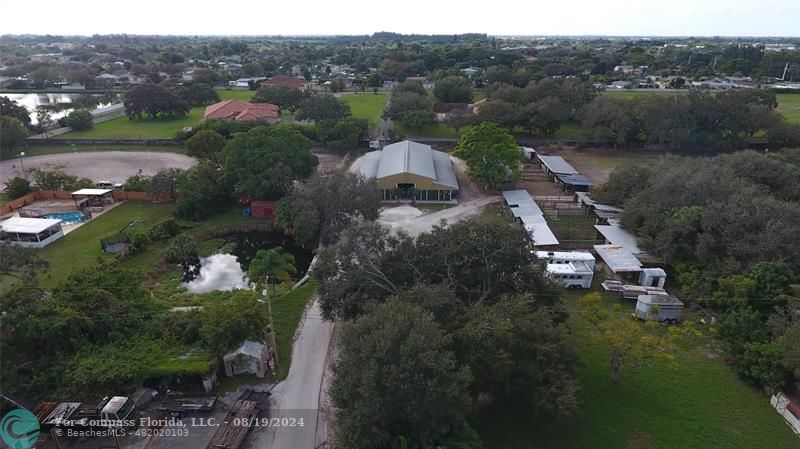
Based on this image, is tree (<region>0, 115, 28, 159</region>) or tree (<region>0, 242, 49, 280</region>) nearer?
tree (<region>0, 242, 49, 280</region>)

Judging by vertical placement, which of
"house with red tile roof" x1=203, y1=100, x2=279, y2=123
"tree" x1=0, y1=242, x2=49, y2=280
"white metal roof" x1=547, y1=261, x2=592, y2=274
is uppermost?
"house with red tile roof" x1=203, y1=100, x2=279, y2=123

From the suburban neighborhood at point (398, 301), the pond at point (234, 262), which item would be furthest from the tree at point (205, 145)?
the pond at point (234, 262)

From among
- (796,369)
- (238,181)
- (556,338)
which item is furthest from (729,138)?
(238,181)

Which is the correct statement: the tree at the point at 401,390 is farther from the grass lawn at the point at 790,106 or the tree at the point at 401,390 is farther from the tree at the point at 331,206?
the grass lawn at the point at 790,106

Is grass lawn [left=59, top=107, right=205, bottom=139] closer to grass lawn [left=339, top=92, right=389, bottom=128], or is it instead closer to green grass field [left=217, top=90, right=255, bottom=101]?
green grass field [left=217, top=90, right=255, bottom=101]

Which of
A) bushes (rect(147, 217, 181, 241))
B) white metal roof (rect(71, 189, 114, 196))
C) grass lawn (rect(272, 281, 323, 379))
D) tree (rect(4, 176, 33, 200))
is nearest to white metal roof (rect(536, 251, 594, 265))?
grass lawn (rect(272, 281, 323, 379))

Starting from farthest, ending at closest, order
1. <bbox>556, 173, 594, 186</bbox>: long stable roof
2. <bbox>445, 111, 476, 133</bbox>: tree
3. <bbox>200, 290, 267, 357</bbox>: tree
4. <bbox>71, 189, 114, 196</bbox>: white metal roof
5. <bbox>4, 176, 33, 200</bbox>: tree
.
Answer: <bbox>445, 111, 476, 133</bbox>: tree, <bbox>556, 173, 594, 186</bbox>: long stable roof, <bbox>4, 176, 33, 200</bbox>: tree, <bbox>71, 189, 114, 196</bbox>: white metal roof, <bbox>200, 290, 267, 357</bbox>: tree

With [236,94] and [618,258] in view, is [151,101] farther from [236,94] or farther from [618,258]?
[618,258]
